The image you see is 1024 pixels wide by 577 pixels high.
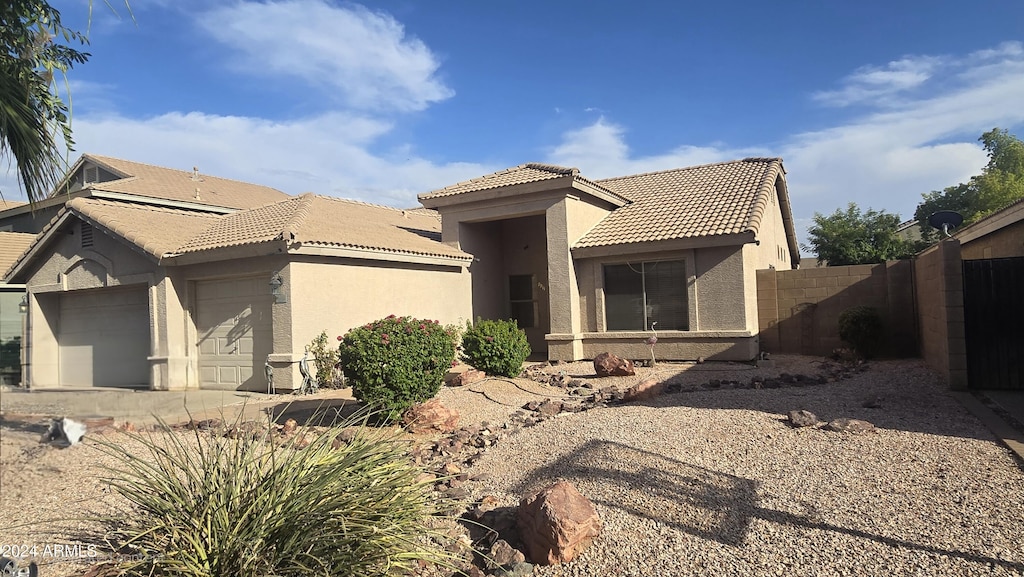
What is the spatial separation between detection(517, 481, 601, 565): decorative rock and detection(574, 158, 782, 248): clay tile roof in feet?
36.0

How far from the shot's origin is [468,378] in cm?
1269

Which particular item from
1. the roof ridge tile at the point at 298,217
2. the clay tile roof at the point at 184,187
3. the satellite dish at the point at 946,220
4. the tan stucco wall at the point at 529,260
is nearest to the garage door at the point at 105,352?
the roof ridge tile at the point at 298,217

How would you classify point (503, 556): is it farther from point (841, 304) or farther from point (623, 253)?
point (841, 304)

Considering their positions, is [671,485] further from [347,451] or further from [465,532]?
[347,451]

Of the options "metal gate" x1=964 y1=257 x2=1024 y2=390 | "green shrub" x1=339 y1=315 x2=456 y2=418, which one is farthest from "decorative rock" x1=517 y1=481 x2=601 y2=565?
"metal gate" x1=964 y1=257 x2=1024 y2=390

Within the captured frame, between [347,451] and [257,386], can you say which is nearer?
[347,451]

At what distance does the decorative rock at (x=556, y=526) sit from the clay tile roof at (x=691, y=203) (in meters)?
11.0

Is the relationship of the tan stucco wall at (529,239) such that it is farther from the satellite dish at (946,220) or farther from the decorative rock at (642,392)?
the satellite dish at (946,220)

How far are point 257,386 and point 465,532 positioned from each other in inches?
373

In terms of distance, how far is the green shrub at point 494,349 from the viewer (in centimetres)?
1282

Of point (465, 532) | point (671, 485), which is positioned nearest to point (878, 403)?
point (671, 485)

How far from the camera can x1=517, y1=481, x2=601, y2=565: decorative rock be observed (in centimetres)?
477

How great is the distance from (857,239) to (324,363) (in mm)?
27227

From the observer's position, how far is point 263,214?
16.2 metres
